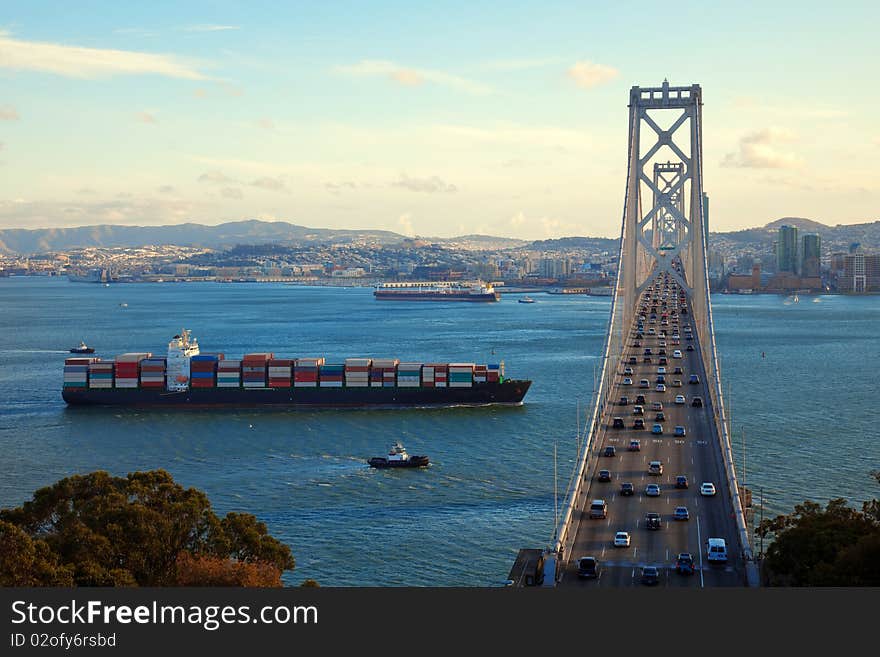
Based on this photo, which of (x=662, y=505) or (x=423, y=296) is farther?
(x=423, y=296)

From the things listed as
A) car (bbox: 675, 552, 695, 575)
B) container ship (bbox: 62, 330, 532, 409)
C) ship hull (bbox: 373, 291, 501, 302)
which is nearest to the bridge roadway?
car (bbox: 675, 552, 695, 575)

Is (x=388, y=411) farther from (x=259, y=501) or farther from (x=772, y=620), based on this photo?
(x=772, y=620)

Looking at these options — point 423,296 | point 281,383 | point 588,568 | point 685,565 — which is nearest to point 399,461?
point 588,568

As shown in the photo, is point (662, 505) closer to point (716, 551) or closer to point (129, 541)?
point (716, 551)

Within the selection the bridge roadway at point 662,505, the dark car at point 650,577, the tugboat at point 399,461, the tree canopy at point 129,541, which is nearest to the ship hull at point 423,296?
the tugboat at point 399,461

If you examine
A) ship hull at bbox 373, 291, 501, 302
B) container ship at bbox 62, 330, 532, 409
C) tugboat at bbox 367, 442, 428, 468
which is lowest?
tugboat at bbox 367, 442, 428, 468

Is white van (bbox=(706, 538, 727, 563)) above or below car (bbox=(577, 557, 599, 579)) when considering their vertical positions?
above

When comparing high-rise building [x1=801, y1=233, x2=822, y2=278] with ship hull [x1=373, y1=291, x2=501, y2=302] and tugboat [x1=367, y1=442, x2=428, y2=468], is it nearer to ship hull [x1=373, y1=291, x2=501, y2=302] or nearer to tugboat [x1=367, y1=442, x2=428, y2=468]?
ship hull [x1=373, y1=291, x2=501, y2=302]

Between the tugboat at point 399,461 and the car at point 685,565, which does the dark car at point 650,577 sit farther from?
the tugboat at point 399,461
